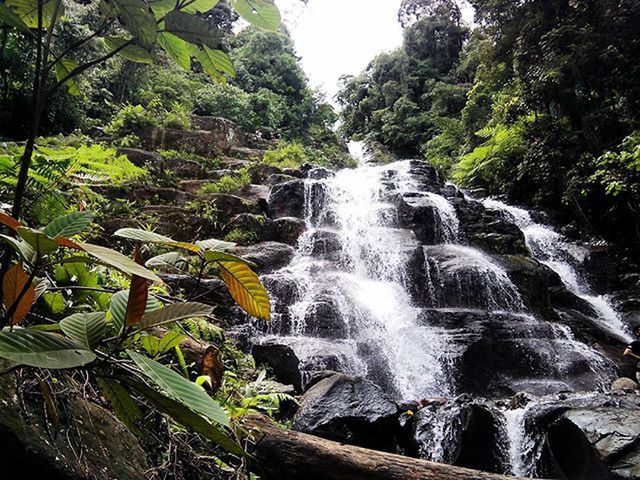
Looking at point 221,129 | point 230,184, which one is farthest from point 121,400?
point 221,129

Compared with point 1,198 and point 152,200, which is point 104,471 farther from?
point 152,200

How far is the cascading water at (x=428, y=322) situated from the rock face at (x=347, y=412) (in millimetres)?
638

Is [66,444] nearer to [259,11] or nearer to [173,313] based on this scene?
[173,313]

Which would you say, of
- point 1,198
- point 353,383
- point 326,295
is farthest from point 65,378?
point 326,295

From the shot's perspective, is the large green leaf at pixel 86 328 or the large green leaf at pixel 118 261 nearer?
the large green leaf at pixel 118 261

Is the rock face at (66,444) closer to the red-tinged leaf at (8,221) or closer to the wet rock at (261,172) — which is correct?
the red-tinged leaf at (8,221)

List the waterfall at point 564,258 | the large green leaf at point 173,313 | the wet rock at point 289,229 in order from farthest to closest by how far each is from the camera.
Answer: the wet rock at point 289,229
the waterfall at point 564,258
the large green leaf at point 173,313

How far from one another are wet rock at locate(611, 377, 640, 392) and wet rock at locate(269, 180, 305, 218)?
7.64m

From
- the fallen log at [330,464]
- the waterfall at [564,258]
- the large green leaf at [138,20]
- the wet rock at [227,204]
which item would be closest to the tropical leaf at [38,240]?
the large green leaf at [138,20]

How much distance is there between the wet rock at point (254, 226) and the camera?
9.40m

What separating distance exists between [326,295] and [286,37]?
72.0 feet

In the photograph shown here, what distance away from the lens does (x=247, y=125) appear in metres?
17.3

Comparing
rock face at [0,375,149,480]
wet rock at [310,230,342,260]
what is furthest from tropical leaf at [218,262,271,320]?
wet rock at [310,230,342,260]

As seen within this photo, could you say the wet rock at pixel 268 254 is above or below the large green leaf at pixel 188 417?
above
